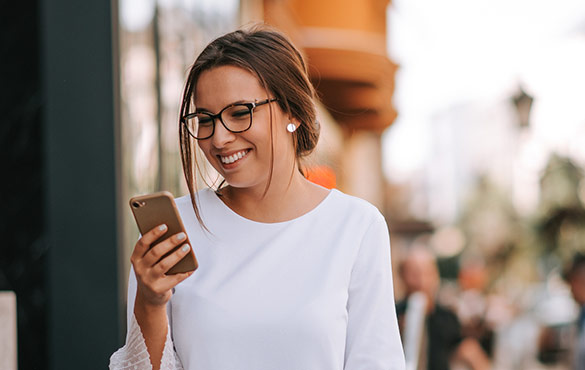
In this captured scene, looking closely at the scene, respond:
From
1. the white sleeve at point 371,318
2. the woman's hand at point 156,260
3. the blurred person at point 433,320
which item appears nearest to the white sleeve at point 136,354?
the woman's hand at point 156,260

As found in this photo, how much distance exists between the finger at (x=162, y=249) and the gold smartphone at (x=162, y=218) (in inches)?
0.7

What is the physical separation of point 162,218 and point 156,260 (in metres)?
0.09

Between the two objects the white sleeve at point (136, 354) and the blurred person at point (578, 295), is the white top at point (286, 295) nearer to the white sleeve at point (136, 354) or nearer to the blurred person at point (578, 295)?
the white sleeve at point (136, 354)

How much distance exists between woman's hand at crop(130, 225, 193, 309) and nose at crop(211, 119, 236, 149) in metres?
0.24

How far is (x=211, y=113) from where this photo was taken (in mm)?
1521

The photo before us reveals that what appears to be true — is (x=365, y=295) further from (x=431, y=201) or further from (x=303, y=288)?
(x=431, y=201)

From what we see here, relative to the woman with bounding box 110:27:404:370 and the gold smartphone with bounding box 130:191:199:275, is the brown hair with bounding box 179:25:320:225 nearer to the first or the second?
the woman with bounding box 110:27:404:370

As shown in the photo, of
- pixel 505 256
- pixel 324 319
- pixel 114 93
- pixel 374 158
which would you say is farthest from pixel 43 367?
pixel 505 256

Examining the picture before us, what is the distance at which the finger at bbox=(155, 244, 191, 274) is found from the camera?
4.58 feet

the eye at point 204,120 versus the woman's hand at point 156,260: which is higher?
the eye at point 204,120

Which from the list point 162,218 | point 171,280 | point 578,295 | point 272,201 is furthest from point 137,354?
point 578,295

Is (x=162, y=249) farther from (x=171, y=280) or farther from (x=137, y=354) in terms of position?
(x=137, y=354)

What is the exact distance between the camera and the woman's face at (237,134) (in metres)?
1.52

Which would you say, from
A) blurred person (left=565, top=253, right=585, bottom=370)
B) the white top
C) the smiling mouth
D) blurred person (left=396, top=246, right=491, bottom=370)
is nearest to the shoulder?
the white top
